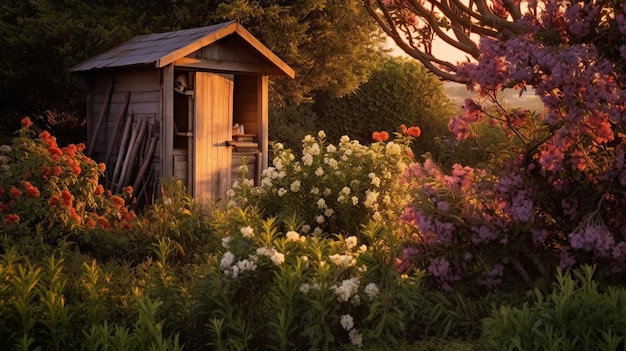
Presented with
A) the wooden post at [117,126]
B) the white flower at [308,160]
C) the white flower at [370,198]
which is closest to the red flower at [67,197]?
the white flower at [308,160]

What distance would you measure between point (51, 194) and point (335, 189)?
11.1 feet

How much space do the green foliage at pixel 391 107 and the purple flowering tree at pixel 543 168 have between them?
621 inches

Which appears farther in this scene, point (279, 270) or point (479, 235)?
point (479, 235)

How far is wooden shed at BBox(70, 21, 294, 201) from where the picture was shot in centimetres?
1201

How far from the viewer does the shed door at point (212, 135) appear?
488 inches

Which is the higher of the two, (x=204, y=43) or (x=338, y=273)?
(x=204, y=43)

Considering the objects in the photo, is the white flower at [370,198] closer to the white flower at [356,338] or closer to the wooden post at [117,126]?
A: the white flower at [356,338]

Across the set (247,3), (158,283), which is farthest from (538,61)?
(247,3)

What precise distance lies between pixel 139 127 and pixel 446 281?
742 cm

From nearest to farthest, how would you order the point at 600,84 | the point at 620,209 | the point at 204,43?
the point at 600,84 < the point at 620,209 < the point at 204,43

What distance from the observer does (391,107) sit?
23.6m

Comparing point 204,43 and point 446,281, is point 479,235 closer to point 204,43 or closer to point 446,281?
point 446,281

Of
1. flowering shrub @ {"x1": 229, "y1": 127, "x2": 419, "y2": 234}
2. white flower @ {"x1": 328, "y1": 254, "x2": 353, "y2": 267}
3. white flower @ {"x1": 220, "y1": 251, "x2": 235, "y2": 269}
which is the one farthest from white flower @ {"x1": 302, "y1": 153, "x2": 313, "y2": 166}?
white flower @ {"x1": 220, "y1": 251, "x2": 235, "y2": 269}

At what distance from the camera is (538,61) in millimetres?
5730
